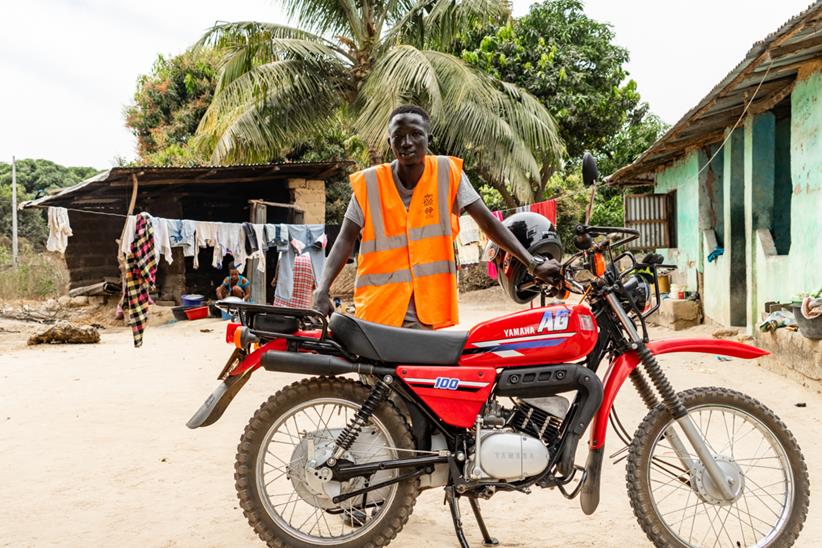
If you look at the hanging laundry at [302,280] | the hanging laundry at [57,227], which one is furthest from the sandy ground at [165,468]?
the hanging laundry at [302,280]

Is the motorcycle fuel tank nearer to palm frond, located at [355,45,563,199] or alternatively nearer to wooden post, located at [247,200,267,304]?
palm frond, located at [355,45,563,199]

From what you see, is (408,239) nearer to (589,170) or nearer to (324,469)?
(589,170)

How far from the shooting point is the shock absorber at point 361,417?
266cm

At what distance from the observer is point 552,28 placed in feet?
61.8

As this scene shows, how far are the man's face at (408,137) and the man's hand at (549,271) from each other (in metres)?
0.74

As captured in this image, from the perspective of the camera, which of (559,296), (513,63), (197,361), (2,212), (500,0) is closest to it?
(559,296)

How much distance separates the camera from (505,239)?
299 cm

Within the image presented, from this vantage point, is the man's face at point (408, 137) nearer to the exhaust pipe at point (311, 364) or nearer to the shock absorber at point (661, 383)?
the exhaust pipe at point (311, 364)

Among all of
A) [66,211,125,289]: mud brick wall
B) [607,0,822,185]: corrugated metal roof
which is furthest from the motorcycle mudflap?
[66,211,125,289]: mud brick wall

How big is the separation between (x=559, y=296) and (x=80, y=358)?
8589 mm

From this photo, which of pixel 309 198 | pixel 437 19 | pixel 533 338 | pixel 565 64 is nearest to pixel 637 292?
pixel 533 338

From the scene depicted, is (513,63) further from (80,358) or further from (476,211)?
(476,211)

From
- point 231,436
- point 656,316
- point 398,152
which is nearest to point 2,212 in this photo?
point 656,316

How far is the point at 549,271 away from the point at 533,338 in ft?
0.94
